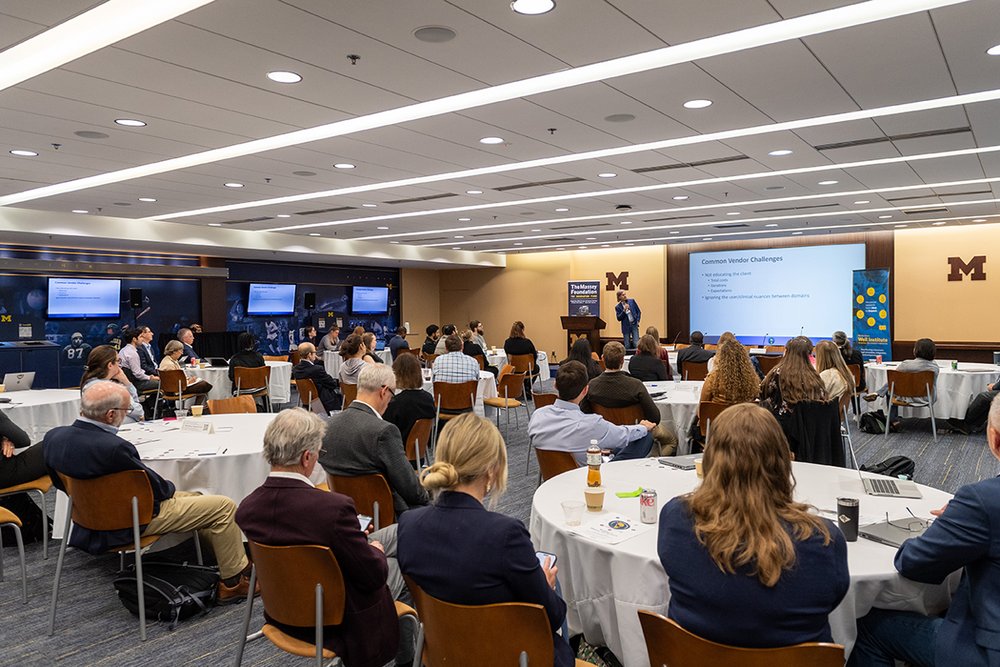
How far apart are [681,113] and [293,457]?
4169 mm

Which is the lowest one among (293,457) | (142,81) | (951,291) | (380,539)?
(380,539)

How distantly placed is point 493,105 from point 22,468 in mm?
4006

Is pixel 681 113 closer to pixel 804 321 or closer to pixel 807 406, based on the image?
pixel 807 406

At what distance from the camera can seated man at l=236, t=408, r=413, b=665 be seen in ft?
7.84

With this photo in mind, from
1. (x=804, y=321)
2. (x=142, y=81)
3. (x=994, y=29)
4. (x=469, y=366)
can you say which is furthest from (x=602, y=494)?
(x=804, y=321)

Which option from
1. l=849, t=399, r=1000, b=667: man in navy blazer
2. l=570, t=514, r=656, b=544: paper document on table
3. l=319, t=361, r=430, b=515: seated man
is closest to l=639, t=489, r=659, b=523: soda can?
l=570, t=514, r=656, b=544: paper document on table

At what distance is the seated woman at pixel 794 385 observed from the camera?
470cm

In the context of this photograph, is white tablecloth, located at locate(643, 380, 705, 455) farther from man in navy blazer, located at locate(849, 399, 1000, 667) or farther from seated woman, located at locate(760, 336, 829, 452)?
man in navy blazer, located at locate(849, 399, 1000, 667)

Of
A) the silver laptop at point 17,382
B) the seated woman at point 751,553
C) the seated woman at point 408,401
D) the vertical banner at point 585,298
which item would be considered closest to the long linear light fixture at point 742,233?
the vertical banner at point 585,298

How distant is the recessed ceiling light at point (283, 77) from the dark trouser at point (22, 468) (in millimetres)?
2828

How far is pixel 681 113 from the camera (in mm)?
5395

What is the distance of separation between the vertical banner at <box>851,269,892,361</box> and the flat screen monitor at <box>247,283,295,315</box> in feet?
41.9

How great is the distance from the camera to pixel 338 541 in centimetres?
237

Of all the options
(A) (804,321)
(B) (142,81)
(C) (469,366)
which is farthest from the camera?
(A) (804,321)
